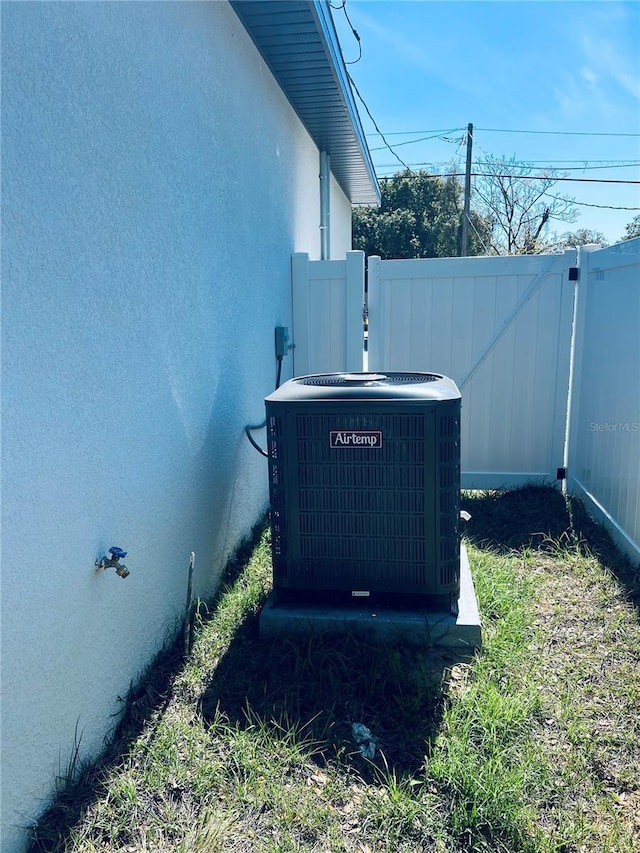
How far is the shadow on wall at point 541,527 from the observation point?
3.25m

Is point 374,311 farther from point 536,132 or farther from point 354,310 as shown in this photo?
point 536,132

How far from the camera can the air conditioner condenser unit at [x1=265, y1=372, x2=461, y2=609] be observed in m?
2.36

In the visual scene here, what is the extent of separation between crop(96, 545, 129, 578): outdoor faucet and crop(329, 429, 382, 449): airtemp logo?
93cm

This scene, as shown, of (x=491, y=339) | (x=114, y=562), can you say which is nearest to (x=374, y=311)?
(x=491, y=339)

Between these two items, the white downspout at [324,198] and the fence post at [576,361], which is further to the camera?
the white downspout at [324,198]

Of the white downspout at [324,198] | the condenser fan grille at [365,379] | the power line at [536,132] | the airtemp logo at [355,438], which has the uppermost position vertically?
the power line at [536,132]

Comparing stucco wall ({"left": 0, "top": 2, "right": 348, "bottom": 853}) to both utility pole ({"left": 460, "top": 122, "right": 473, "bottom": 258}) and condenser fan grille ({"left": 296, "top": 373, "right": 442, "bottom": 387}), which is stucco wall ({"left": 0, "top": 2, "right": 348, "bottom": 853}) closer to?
condenser fan grille ({"left": 296, "top": 373, "right": 442, "bottom": 387})

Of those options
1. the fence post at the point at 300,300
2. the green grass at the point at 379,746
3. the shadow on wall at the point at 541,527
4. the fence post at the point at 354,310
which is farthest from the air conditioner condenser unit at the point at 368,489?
the fence post at the point at 300,300

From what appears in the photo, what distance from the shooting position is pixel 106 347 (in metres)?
1.86

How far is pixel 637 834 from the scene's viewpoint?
1.61 meters

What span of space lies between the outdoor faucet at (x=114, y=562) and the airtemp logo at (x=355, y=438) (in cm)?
93

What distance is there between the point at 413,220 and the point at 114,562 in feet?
71.1

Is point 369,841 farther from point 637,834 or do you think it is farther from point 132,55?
point 132,55

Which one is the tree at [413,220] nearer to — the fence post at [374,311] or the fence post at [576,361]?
the fence post at [374,311]
